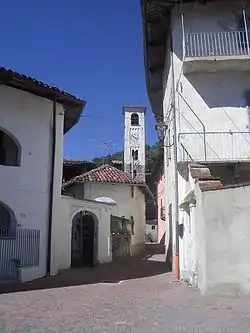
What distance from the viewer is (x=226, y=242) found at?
10.6 metres

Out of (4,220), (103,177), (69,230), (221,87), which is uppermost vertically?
(221,87)

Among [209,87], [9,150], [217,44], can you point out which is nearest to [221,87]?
[209,87]

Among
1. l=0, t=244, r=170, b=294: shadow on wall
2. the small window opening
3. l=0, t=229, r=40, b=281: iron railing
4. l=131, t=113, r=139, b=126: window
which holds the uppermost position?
l=131, t=113, r=139, b=126: window

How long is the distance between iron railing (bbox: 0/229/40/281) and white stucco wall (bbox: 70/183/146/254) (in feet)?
39.6

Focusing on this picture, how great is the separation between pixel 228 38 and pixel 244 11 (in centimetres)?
130

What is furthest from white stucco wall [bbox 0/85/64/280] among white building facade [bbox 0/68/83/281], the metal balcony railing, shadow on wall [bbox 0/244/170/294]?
the metal balcony railing

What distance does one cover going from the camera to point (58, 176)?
1625 centimetres

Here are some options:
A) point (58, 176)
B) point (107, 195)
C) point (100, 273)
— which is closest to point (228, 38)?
point (58, 176)

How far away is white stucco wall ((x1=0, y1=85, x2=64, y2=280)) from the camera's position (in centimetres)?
1453

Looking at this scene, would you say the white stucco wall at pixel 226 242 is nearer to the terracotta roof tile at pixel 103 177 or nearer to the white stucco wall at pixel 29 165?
the white stucco wall at pixel 29 165

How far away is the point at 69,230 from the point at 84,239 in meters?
2.36

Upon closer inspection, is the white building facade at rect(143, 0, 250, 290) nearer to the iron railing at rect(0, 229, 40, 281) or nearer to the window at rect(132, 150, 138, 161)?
the iron railing at rect(0, 229, 40, 281)

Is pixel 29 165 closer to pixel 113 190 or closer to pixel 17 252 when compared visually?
pixel 17 252

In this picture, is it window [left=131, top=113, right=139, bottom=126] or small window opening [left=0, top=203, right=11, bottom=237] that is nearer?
small window opening [left=0, top=203, right=11, bottom=237]
